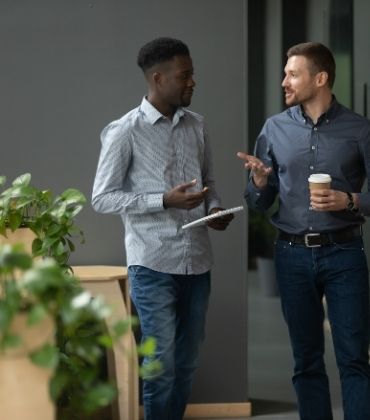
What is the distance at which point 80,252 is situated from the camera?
4613mm

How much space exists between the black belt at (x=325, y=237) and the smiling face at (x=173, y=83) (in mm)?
655

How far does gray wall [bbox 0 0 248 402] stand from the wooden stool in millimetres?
365

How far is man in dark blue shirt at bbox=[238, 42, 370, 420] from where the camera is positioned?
3.69m

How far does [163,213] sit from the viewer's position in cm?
367

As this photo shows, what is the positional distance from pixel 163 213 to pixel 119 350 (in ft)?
2.88

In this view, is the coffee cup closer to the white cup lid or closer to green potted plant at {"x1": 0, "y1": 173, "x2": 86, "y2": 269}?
the white cup lid

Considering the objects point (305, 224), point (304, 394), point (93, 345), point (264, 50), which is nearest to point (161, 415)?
point (304, 394)

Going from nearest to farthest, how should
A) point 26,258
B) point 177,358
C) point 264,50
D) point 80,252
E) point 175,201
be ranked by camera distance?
point 26,258
point 175,201
point 177,358
point 80,252
point 264,50

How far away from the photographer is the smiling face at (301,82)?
3758mm

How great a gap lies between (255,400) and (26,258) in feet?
13.5

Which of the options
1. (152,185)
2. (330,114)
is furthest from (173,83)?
(330,114)

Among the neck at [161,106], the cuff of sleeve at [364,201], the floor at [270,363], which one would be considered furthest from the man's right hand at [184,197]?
the floor at [270,363]

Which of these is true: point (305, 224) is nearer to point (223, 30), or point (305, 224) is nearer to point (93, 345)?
point (223, 30)

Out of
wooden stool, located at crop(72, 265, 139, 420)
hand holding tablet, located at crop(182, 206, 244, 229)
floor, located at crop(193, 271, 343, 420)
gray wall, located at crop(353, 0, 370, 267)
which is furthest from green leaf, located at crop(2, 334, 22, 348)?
gray wall, located at crop(353, 0, 370, 267)
